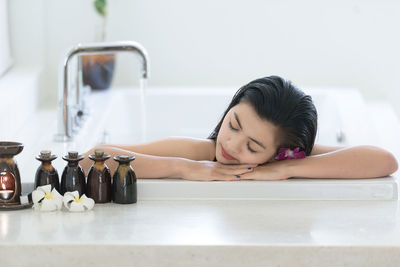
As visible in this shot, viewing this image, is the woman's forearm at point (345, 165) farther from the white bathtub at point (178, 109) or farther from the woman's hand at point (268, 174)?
the white bathtub at point (178, 109)

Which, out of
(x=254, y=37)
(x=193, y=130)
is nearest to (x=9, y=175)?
(x=193, y=130)

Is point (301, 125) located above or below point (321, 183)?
above

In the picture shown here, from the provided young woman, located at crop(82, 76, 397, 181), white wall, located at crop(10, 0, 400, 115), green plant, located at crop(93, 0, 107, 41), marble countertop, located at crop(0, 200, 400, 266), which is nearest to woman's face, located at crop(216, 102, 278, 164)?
young woman, located at crop(82, 76, 397, 181)

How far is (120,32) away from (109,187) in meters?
2.18

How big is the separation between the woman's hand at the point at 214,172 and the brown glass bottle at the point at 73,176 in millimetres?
272

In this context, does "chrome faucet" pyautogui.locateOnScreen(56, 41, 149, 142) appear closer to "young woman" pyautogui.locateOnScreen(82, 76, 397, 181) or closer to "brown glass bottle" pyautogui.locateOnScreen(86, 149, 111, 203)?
"young woman" pyautogui.locateOnScreen(82, 76, 397, 181)

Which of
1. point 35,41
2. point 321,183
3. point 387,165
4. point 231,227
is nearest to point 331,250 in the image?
point 231,227

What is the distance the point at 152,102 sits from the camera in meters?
3.55

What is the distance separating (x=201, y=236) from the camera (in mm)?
1529

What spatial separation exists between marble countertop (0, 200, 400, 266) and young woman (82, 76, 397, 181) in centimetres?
14

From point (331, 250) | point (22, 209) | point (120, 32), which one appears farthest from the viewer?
point (120, 32)

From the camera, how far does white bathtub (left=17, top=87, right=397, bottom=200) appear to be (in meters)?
1.83

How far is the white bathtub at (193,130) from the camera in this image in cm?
183

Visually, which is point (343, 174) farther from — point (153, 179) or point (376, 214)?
point (153, 179)
